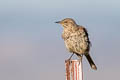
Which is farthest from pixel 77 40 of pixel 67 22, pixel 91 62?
pixel 67 22

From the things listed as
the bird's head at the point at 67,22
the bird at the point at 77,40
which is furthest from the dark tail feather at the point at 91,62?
the bird's head at the point at 67,22

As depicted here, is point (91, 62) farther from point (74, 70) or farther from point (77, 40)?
point (74, 70)

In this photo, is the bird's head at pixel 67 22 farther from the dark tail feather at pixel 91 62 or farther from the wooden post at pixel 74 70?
the wooden post at pixel 74 70

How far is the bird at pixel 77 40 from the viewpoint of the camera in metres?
10.7

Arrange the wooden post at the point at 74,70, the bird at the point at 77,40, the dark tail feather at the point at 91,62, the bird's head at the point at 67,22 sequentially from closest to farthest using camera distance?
the wooden post at the point at 74,70, the dark tail feather at the point at 91,62, the bird at the point at 77,40, the bird's head at the point at 67,22

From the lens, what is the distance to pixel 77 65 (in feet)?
21.9

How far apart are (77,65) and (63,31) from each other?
4.53m

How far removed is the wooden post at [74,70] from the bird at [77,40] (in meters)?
3.67

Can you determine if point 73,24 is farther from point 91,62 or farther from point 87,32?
point 91,62

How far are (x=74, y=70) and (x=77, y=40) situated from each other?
13.7 ft

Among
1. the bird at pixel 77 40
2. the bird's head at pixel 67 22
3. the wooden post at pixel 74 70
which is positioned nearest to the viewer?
the wooden post at pixel 74 70

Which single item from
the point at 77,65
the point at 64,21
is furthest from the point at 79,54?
the point at 77,65

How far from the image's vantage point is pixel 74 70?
6539 millimetres

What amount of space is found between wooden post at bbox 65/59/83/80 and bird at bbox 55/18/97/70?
3667mm
